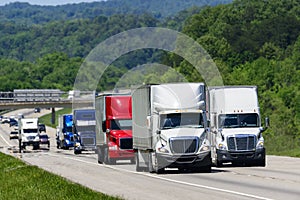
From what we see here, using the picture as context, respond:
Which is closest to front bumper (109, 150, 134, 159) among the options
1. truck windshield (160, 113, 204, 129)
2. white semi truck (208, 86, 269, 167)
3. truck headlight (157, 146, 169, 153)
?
white semi truck (208, 86, 269, 167)

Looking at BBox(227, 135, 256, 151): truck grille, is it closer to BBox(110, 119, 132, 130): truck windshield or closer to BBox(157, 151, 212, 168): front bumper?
BBox(157, 151, 212, 168): front bumper

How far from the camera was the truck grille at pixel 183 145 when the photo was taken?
121 ft

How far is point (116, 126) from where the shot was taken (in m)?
47.9

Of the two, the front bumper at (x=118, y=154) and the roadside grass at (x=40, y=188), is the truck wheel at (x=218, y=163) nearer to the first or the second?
the front bumper at (x=118, y=154)

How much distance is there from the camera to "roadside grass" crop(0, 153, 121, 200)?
1007 inches

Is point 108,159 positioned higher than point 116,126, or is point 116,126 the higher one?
point 116,126

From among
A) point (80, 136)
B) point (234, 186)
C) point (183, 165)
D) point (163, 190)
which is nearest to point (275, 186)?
point (234, 186)

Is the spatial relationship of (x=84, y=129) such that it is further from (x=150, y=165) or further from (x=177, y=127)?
(x=177, y=127)

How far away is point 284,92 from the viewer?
146 metres

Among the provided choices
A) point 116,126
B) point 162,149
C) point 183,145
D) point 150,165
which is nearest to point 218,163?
point 150,165

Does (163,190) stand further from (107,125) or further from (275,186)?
(107,125)

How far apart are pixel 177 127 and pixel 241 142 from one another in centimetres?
455

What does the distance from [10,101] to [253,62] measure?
52349 mm

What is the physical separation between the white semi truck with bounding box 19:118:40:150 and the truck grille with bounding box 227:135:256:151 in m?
48.7
